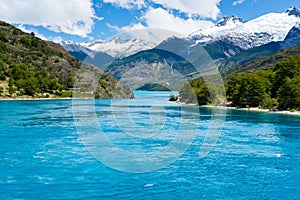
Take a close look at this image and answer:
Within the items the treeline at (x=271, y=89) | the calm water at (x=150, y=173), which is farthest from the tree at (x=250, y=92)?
the calm water at (x=150, y=173)

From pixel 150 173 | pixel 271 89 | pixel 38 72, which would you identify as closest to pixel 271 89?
pixel 271 89

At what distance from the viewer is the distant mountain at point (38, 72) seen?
111 metres

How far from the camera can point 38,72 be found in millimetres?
128000

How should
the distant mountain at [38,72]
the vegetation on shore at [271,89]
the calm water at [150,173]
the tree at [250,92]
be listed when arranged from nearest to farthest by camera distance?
the calm water at [150,173] → the vegetation on shore at [271,89] → the tree at [250,92] → the distant mountain at [38,72]

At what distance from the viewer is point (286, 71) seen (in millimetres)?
76500

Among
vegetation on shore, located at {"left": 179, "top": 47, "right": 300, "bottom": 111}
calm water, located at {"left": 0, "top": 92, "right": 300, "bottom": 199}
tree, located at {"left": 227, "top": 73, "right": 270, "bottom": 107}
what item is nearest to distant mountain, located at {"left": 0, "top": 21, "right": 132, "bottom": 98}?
tree, located at {"left": 227, "top": 73, "right": 270, "bottom": 107}

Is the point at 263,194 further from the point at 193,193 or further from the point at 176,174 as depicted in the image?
the point at 176,174

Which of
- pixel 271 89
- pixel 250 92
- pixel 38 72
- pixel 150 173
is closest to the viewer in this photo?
pixel 150 173

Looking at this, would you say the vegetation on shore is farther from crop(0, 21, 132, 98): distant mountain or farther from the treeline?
crop(0, 21, 132, 98): distant mountain

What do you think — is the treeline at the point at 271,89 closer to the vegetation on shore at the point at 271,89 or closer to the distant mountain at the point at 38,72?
the vegetation on shore at the point at 271,89

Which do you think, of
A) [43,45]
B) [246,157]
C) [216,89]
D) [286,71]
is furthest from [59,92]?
[246,157]

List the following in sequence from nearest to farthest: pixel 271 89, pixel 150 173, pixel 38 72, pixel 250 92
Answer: pixel 150 173 < pixel 250 92 < pixel 271 89 < pixel 38 72

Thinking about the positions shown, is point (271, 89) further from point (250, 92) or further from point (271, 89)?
point (250, 92)

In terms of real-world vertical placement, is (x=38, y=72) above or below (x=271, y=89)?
above
